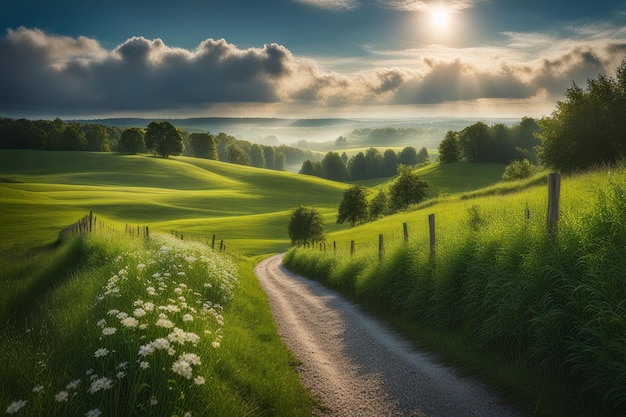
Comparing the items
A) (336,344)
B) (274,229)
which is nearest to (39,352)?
(336,344)

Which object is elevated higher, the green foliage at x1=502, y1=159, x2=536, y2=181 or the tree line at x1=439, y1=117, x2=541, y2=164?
the tree line at x1=439, y1=117, x2=541, y2=164

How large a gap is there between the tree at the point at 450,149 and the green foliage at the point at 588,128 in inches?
3111

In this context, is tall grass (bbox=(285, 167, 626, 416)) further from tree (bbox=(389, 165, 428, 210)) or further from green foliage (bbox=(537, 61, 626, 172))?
tree (bbox=(389, 165, 428, 210))

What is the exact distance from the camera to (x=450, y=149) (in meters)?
127

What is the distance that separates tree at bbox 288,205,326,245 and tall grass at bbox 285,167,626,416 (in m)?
53.0

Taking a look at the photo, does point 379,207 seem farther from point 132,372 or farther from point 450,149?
point 132,372

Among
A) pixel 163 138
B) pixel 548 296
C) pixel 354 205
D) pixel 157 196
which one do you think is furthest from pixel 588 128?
pixel 163 138

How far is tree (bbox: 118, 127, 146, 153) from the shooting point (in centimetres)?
15138

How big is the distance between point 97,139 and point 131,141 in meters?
21.0

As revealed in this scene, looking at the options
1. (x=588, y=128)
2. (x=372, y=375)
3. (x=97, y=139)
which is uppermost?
(x=97, y=139)

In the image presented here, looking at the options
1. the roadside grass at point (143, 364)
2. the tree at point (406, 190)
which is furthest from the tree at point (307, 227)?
the roadside grass at point (143, 364)

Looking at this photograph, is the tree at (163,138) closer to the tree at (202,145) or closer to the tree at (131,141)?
the tree at (131,141)

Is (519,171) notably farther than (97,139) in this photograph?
No

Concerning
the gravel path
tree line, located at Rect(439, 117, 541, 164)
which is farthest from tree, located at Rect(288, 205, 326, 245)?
tree line, located at Rect(439, 117, 541, 164)
